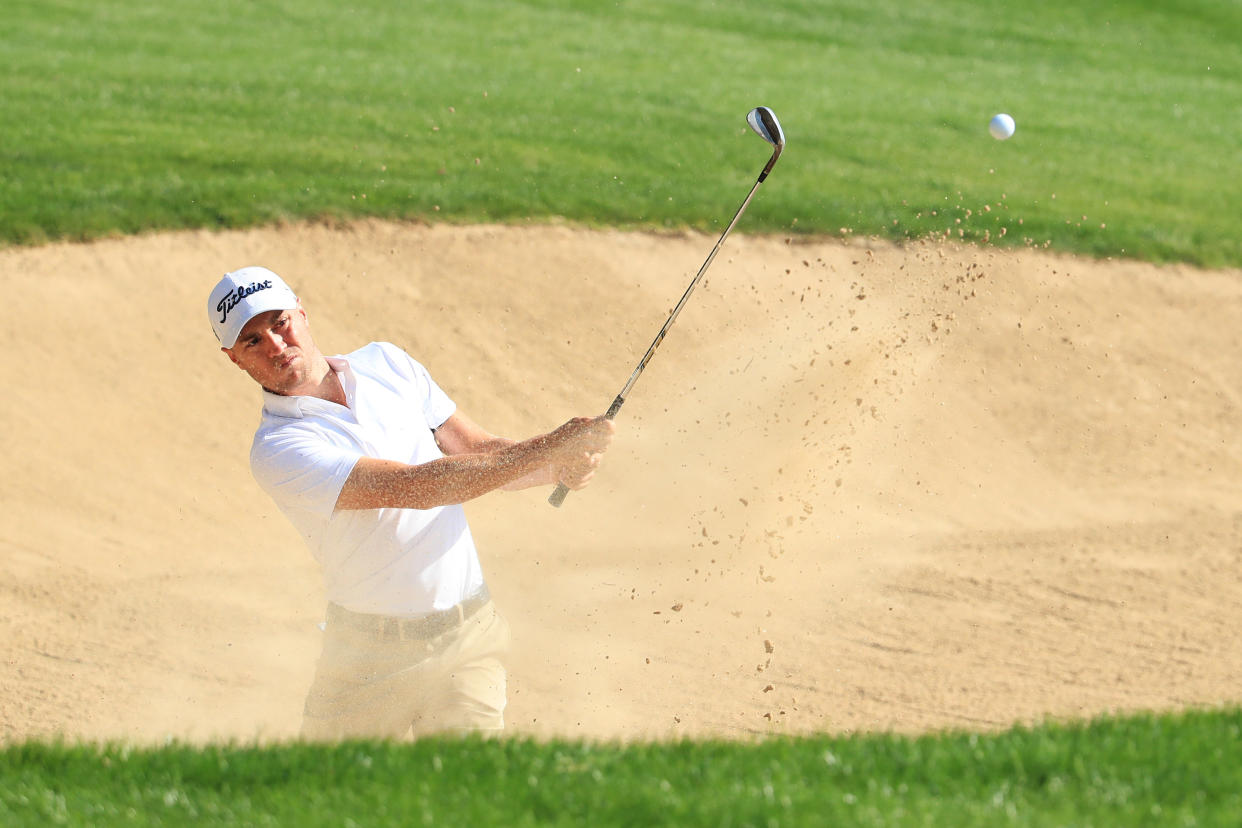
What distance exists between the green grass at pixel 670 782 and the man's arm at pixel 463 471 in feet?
2.69

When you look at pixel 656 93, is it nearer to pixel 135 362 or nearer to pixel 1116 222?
pixel 1116 222

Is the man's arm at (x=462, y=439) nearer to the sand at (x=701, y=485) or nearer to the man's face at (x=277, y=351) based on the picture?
the man's face at (x=277, y=351)

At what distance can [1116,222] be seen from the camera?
41.5 feet

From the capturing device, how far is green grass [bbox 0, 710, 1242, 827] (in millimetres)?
4082

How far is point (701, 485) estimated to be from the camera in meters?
9.84

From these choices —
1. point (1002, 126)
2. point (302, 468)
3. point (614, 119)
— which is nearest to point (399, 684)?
point (302, 468)

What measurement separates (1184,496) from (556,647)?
445 cm

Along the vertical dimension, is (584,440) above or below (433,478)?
above

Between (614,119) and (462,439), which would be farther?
(614,119)

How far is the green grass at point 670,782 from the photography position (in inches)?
161

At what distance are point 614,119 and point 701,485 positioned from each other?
5.55m

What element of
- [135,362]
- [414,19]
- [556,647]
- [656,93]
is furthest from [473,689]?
[414,19]

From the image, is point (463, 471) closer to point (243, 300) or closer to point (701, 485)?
point (243, 300)

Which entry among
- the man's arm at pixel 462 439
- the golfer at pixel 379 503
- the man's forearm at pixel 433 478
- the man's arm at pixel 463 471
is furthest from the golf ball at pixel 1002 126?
the man's forearm at pixel 433 478
